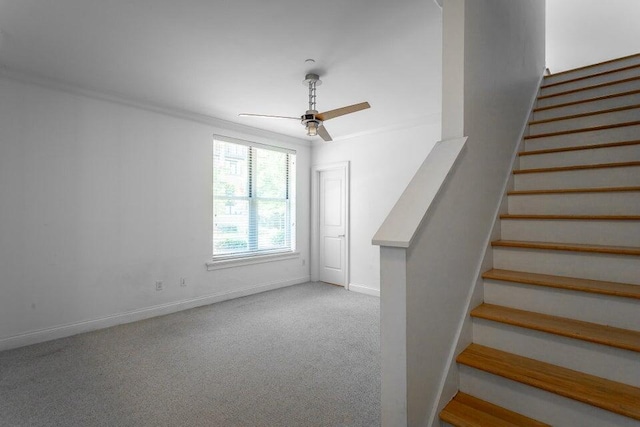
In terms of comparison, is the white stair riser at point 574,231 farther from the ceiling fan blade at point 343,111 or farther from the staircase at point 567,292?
the ceiling fan blade at point 343,111

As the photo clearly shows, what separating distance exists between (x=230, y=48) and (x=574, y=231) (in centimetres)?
272

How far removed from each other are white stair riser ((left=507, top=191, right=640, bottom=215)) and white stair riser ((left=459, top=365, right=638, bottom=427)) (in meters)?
1.13

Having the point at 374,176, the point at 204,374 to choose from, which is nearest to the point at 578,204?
the point at 204,374

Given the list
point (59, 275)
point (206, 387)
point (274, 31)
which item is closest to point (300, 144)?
point (274, 31)

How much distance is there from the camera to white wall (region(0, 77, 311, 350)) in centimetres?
279

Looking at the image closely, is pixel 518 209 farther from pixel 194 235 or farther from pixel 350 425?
pixel 194 235

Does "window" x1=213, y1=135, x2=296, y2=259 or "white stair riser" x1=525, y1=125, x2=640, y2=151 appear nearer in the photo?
"white stair riser" x1=525, y1=125, x2=640, y2=151

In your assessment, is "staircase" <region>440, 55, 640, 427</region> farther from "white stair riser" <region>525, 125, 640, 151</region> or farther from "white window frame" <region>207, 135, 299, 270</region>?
"white window frame" <region>207, 135, 299, 270</region>

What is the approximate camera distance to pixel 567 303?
1.41 metres

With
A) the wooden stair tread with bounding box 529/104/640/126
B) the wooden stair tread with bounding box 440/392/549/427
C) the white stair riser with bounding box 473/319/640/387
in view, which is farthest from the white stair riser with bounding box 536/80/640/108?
the wooden stair tread with bounding box 440/392/549/427

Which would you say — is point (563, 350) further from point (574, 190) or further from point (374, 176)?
point (374, 176)

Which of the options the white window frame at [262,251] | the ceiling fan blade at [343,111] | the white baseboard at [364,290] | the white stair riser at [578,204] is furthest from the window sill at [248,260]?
the white stair riser at [578,204]

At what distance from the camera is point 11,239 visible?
2.76 m

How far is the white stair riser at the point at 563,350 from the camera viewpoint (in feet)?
3.77
